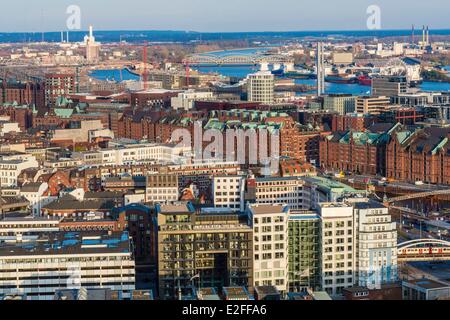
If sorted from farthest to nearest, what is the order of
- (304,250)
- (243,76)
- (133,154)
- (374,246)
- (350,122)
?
(243,76) < (350,122) < (133,154) < (374,246) < (304,250)

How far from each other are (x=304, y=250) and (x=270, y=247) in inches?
20.2

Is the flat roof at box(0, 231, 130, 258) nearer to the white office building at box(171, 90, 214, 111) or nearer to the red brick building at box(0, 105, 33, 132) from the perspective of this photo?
the red brick building at box(0, 105, 33, 132)

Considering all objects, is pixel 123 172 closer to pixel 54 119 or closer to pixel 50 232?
pixel 50 232

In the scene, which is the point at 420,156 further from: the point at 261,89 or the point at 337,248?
the point at 261,89

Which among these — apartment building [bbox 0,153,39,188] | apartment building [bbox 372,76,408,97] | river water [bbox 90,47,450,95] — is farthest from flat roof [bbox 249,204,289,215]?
river water [bbox 90,47,450,95]

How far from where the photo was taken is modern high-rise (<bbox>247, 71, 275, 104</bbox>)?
31078 millimetres

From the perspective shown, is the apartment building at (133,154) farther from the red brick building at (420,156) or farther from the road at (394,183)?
the red brick building at (420,156)

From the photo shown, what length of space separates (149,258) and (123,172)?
243 inches

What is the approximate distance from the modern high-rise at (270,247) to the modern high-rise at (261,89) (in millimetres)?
20538

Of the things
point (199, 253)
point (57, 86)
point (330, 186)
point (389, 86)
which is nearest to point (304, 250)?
point (199, 253)

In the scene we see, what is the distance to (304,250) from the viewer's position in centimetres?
1075

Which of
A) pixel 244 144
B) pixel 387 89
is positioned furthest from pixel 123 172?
pixel 387 89

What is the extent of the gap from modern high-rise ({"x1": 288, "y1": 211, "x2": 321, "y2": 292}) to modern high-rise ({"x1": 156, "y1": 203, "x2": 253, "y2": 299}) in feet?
2.01

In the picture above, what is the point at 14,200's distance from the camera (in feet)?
50.9
